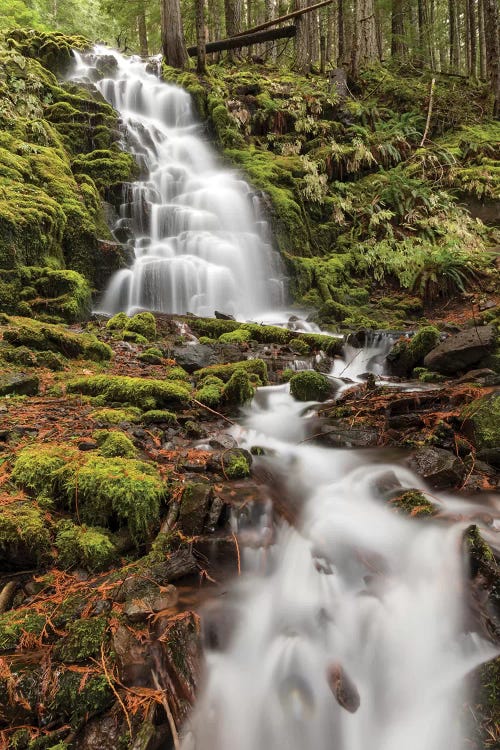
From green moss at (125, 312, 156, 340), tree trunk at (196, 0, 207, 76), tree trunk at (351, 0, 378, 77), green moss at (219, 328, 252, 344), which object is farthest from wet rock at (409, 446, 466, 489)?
tree trunk at (351, 0, 378, 77)

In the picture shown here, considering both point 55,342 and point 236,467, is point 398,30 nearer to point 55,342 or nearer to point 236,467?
point 55,342

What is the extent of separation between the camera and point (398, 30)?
20.6 metres

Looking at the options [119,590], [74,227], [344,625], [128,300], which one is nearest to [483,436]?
[344,625]

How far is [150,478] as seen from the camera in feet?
9.42

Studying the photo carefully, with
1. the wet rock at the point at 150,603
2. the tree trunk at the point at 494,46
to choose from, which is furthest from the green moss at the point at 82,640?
the tree trunk at the point at 494,46

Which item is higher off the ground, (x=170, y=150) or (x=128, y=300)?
(x=170, y=150)

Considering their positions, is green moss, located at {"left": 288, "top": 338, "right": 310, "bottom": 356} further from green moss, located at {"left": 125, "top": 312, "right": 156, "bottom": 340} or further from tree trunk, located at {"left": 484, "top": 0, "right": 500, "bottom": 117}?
tree trunk, located at {"left": 484, "top": 0, "right": 500, "bottom": 117}

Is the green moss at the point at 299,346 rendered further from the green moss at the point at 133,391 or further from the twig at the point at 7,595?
the twig at the point at 7,595

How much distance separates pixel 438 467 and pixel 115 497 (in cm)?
246

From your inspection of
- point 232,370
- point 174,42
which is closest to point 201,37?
point 174,42

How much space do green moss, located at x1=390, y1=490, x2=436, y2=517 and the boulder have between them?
9.85 feet

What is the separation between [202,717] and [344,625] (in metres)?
0.91

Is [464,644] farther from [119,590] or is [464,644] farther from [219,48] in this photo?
[219,48]

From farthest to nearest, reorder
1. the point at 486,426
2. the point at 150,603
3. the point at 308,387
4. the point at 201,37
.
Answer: the point at 201,37 → the point at 308,387 → the point at 486,426 → the point at 150,603
